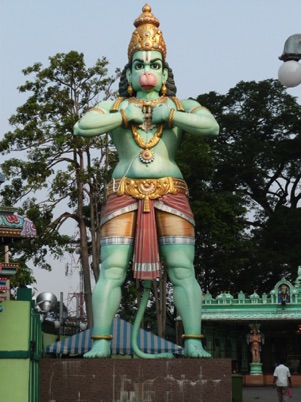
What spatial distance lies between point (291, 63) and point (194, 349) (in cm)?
463

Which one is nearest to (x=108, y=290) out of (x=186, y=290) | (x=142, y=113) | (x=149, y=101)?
(x=186, y=290)

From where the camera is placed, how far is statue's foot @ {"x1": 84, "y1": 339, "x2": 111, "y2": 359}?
36.6ft

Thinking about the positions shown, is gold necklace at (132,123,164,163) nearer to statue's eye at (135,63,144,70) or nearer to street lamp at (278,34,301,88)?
statue's eye at (135,63,144,70)

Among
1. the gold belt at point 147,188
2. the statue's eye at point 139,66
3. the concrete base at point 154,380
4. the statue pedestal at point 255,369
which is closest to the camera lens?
the concrete base at point 154,380

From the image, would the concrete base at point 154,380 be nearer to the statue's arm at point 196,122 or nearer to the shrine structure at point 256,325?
the statue's arm at point 196,122

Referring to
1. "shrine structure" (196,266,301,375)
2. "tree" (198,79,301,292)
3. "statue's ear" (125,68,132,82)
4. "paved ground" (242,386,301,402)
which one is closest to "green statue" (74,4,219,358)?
"statue's ear" (125,68,132,82)

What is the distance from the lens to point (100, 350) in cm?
1128

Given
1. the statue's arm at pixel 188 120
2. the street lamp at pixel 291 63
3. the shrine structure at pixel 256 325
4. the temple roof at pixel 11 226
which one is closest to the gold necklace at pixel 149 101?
the statue's arm at pixel 188 120

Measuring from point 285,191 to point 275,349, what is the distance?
8.16m

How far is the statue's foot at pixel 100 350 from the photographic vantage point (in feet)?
36.6

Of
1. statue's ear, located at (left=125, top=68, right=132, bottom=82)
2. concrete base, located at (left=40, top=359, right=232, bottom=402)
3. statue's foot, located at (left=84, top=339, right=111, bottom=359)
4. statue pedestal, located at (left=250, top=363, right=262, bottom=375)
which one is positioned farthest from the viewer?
statue pedestal, located at (left=250, top=363, right=262, bottom=375)

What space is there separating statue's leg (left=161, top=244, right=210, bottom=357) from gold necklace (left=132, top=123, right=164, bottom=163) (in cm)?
119

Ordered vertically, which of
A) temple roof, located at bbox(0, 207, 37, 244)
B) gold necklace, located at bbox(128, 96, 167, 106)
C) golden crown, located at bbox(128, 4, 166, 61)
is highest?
golden crown, located at bbox(128, 4, 166, 61)

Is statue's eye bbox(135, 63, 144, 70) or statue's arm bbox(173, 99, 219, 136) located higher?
statue's eye bbox(135, 63, 144, 70)
